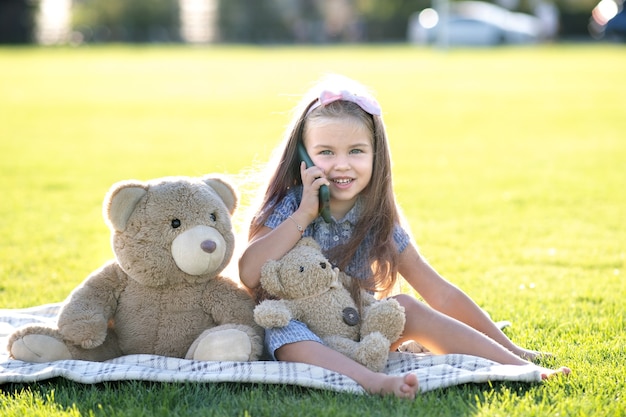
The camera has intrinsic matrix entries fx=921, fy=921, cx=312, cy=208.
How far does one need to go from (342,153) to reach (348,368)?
1.00 meters

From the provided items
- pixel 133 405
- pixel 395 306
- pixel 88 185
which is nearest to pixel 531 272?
pixel 395 306

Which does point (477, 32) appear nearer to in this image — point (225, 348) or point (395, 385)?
point (225, 348)

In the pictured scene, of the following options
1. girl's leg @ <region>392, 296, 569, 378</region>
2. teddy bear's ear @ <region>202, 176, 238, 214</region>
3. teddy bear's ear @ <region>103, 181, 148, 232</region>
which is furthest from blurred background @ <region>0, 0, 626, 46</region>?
teddy bear's ear @ <region>103, 181, 148, 232</region>

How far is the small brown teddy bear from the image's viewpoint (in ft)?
11.9

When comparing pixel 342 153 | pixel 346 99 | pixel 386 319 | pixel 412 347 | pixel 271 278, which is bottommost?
pixel 412 347

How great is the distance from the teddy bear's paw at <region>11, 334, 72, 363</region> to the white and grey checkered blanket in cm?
4

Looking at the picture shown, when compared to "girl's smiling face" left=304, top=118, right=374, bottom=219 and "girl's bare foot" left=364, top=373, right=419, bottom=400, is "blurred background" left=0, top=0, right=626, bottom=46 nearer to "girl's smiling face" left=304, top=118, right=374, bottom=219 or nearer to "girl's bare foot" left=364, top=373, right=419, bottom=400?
"girl's smiling face" left=304, top=118, right=374, bottom=219

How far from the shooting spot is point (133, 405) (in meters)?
3.29

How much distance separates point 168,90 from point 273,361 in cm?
1697

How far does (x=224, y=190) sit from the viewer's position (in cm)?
406

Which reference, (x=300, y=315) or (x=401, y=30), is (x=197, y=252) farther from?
(x=401, y=30)

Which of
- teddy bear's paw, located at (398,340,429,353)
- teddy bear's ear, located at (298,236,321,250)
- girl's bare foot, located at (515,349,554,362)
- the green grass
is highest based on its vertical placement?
teddy bear's ear, located at (298,236,321,250)

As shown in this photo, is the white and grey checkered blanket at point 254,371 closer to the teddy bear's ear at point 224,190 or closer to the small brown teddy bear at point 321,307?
the small brown teddy bear at point 321,307

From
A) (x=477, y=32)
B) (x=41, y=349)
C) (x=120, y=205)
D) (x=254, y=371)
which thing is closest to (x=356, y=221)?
(x=254, y=371)
